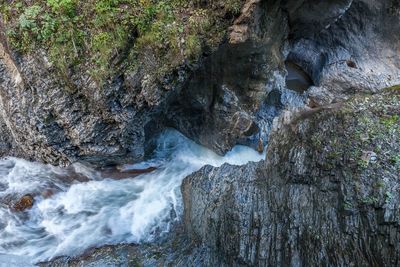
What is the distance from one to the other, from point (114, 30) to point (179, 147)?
397 cm

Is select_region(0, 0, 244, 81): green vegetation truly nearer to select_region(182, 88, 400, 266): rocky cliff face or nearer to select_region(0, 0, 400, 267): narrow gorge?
select_region(0, 0, 400, 267): narrow gorge

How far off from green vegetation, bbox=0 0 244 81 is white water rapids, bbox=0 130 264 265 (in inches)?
121

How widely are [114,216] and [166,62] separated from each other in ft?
12.6

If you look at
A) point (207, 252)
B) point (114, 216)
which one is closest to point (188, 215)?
point (207, 252)

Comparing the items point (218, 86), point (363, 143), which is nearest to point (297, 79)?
point (218, 86)

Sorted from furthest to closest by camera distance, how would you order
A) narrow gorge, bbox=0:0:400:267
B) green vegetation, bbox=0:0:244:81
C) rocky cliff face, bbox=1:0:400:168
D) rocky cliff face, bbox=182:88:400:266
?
1. rocky cliff face, bbox=1:0:400:168
2. green vegetation, bbox=0:0:244:81
3. narrow gorge, bbox=0:0:400:267
4. rocky cliff face, bbox=182:88:400:266

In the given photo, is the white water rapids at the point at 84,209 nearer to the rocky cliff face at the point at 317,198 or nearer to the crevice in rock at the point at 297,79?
the rocky cliff face at the point at 317,198

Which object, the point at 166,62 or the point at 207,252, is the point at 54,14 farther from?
the point at 207,252

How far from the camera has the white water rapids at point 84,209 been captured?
7254 millimetres

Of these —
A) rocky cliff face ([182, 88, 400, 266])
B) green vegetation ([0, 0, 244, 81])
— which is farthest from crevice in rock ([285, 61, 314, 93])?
green vegetation ([0, 0, 244, 81])

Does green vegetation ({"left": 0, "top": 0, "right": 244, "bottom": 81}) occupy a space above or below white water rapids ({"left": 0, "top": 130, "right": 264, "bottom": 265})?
above

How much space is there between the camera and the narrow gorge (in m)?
5.58

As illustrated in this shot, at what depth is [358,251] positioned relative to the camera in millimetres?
5094

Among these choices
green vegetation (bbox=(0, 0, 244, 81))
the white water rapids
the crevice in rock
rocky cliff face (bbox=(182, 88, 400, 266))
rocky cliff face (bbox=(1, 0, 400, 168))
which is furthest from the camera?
the crevice in rock
